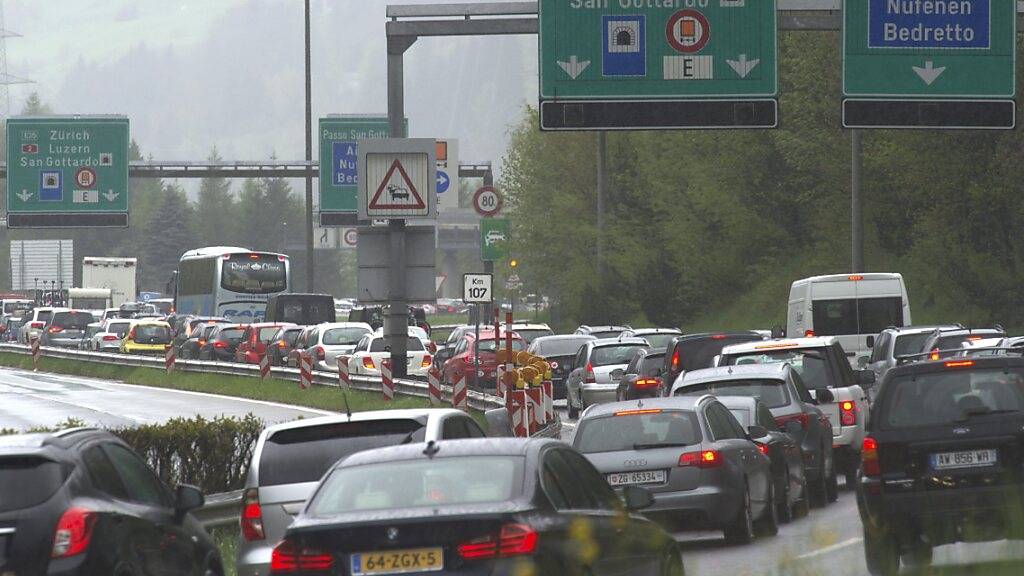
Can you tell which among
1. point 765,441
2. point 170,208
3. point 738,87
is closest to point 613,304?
point 738,87

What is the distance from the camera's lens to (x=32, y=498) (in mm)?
9438

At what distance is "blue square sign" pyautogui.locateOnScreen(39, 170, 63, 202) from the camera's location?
6175 centimetres

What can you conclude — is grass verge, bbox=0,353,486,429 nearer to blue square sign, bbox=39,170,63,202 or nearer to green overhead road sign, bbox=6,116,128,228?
green overhead road sign, bbox=6,116,128,228

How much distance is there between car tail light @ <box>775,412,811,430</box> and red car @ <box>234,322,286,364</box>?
35.0 metres

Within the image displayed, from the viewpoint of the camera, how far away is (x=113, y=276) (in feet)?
390

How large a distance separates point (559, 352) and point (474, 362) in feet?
8.42

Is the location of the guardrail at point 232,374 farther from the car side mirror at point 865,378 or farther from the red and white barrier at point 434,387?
the car side mirror at point 865,378

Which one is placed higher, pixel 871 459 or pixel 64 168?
pixel 64 168

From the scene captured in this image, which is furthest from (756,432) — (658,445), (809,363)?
(809,363)

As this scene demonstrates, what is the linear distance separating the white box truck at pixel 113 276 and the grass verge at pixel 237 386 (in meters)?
51.1

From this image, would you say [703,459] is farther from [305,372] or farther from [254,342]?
[254,342]

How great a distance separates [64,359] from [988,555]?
5806cm

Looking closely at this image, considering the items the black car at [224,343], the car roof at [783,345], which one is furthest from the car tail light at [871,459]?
the black car at [224,343]

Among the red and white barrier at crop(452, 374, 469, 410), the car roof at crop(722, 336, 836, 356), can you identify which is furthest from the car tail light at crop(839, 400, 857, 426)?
the red and white barrier at crop(452, 374, 469, 410)
